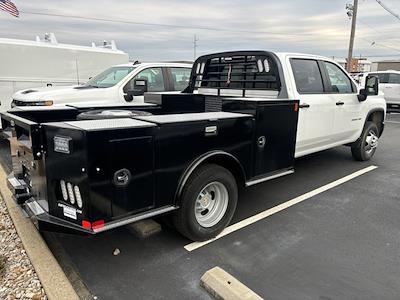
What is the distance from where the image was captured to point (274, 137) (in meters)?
4.06

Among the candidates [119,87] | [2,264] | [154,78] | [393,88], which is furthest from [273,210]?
[393,88]

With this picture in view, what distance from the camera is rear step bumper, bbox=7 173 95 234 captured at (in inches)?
108

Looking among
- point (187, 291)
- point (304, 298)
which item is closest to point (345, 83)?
point (304, 298)

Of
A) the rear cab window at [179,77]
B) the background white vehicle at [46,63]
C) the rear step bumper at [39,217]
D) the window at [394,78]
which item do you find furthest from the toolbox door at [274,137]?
the window at [394,78]

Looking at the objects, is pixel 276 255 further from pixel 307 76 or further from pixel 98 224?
pixel 307 76

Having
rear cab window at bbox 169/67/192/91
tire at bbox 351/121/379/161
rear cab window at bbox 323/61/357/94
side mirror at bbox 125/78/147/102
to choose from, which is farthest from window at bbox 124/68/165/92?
tire at bbox 351/121/379/161

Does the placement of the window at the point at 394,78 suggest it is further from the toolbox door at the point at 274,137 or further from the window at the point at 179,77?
the toolbox door at the point at 274,137

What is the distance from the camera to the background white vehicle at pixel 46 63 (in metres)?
8.66

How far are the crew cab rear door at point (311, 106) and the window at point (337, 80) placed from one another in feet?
0.99

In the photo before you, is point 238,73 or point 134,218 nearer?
point 134,218

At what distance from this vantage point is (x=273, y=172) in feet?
13.8

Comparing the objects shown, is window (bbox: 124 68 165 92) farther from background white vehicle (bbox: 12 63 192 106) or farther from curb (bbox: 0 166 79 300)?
curb (bbox: 0 166 79 300)

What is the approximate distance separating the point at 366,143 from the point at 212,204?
4.35 metres

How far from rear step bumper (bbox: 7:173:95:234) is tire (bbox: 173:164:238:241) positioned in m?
0.94
